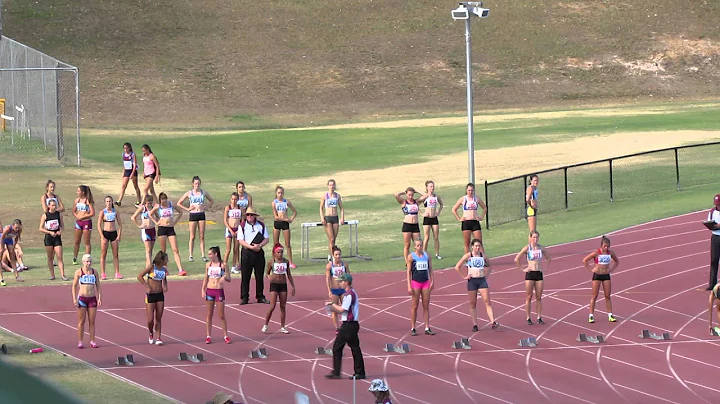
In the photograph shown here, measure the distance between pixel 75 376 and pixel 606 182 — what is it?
22136 mm

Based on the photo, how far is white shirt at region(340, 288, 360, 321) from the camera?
15.4 m

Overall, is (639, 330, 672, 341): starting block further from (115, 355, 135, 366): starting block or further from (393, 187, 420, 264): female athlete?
(115, 355, 135, 366): starting block

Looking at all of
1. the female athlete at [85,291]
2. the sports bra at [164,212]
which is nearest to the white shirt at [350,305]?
the female athlete at [85,291]

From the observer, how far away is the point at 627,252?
25.2 meters

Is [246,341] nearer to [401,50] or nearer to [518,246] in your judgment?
[518,246]

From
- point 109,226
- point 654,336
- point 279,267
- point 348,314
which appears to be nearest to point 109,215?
point 109,226

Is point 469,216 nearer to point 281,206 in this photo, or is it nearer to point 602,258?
point 281,206

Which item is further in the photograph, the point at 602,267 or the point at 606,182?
the point at 606,182

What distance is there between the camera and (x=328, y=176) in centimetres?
3922

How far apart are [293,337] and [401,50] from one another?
5412cm

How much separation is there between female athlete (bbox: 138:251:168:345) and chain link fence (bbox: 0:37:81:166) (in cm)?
2016

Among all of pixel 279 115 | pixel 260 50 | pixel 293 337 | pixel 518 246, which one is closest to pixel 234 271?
pixel 293 337

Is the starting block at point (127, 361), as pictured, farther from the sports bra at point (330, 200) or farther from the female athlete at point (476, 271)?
the sports bra at point (330, 200)

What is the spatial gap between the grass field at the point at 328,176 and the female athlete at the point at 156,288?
1454mm
